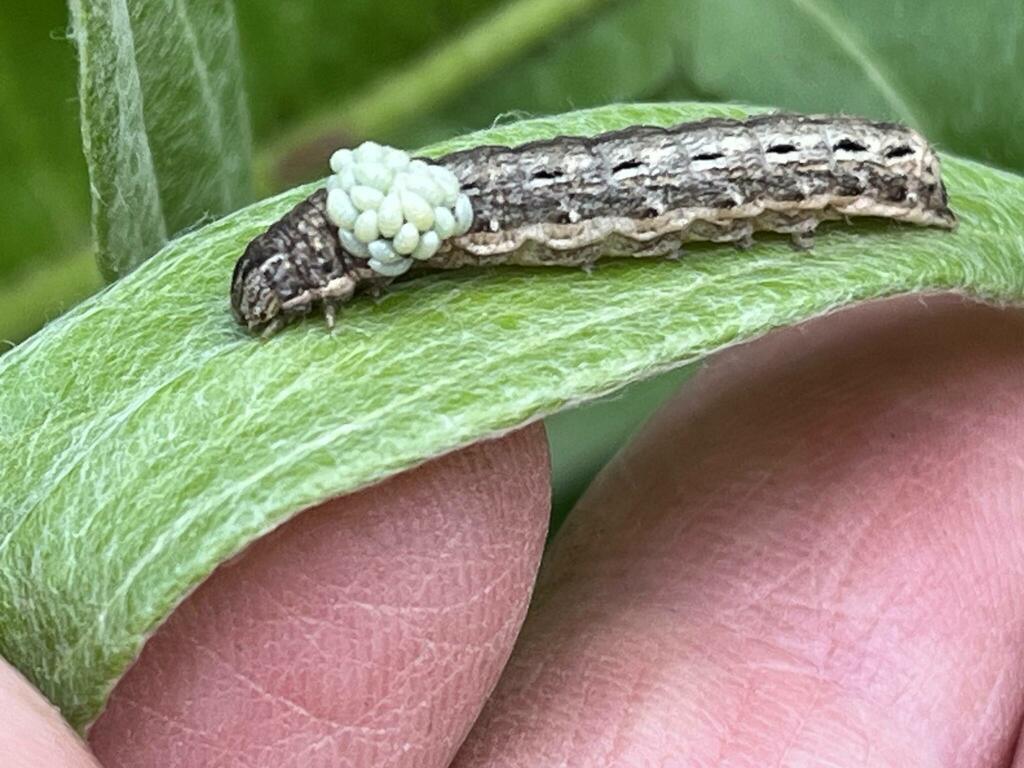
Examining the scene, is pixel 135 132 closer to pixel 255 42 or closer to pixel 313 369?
pixel 313 369

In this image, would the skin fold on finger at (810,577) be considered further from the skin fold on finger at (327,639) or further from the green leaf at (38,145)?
the green leaf at (38,145)

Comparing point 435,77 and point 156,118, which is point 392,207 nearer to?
point 156,118

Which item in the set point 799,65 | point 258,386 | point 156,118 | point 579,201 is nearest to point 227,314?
point 258,386

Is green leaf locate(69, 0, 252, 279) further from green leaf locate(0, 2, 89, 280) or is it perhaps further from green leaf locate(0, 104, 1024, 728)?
green leaf locate(0, 2, 89, 280)

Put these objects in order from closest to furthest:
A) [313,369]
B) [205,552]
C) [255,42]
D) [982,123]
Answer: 1. [205,552]
2. [313,369]
3. [255,42]
4. [982,123]

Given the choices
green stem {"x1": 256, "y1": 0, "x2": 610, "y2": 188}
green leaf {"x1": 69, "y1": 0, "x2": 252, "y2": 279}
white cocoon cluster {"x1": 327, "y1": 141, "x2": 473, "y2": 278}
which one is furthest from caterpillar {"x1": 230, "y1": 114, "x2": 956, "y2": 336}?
green stem {"x1": 256, "y1": 0, "x2": 610, "y2": 188}

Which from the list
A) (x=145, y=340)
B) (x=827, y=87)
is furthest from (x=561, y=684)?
(x=827, y=87)

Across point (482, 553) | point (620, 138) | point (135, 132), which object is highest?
point (135, 132)
